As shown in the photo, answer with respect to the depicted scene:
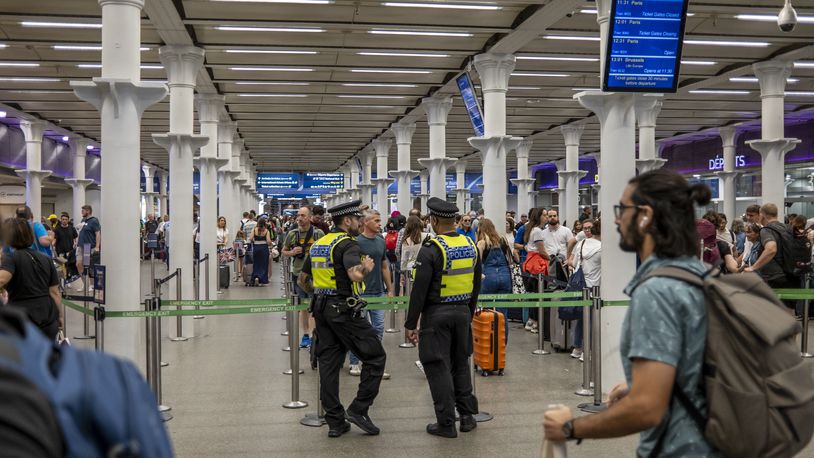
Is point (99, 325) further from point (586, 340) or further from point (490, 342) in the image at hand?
point (586, 340)

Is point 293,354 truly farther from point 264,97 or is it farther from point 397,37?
point 264,97

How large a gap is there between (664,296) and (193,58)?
11922mm

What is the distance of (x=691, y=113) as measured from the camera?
83.1 ft

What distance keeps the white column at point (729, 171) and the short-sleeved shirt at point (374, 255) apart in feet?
70.3

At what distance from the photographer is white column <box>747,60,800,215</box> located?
15.4 m

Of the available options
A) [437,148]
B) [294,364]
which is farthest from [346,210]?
[437,148]

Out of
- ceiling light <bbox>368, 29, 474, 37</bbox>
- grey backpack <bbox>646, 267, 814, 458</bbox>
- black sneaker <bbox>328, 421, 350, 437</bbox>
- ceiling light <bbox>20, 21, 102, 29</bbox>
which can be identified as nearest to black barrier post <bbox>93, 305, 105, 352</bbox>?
black sneaker <bbox>328, 421, 350, 437</bbox>

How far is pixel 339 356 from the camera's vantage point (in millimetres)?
6262

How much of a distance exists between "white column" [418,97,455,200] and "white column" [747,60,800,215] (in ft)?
23.3

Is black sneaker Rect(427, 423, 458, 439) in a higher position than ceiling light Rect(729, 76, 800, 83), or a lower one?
lower

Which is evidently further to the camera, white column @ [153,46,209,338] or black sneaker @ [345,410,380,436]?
white column @ [153,46,209,338]

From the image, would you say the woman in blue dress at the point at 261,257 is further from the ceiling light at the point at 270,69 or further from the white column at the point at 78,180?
the white column at the point at 78,180

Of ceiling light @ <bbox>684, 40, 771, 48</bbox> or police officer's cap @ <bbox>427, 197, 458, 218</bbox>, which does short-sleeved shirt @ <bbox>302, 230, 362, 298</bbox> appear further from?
ceiling light @ <bbox>684, 40, 771, 48</bbox>

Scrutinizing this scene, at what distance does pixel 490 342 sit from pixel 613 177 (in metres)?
2.31
